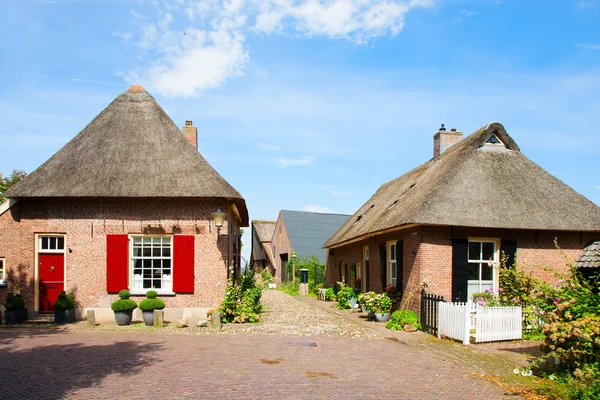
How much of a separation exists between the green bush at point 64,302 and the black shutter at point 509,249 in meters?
12.2

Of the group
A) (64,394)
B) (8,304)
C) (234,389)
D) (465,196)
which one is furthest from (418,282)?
(8,304)

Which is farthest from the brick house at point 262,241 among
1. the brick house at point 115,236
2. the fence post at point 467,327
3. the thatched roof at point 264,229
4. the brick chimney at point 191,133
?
the fence post at point 467,327

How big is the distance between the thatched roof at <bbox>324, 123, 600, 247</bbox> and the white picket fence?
2.86 m

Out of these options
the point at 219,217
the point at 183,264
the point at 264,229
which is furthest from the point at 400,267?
the point at 264,229

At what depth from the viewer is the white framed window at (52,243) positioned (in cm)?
1522

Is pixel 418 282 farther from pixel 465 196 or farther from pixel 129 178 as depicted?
pixel 129 178

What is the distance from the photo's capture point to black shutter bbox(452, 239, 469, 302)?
568 inches

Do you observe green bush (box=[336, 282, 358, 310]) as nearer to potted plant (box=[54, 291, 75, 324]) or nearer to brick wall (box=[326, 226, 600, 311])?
brick wall (box=[326, 226, 600, 311])

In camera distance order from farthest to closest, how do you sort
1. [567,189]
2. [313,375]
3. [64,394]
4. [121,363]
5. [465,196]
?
[567,189], [465,196], [121,363], [313,375], [64,394]

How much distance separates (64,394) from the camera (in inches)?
271

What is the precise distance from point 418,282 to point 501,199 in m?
3.60

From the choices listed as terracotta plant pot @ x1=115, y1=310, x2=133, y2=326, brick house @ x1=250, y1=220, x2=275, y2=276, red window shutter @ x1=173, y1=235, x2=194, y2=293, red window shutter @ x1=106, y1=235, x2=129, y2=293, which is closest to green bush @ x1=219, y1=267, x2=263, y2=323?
red window shutter @ x1=173, y1=235, x2=194, y2=293

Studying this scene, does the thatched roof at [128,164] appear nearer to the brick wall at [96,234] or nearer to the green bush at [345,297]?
the brick wall at [96,234]

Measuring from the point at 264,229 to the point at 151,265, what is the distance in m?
34.6
